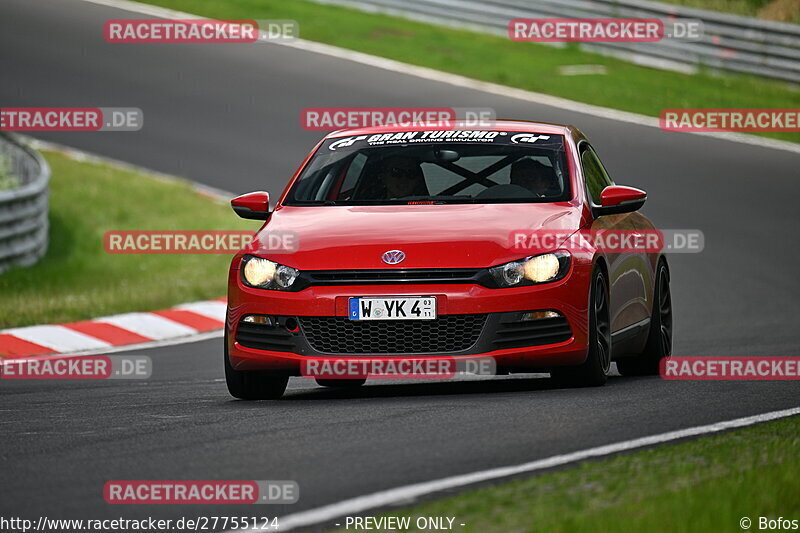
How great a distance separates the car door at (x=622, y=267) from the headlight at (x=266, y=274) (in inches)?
71.3

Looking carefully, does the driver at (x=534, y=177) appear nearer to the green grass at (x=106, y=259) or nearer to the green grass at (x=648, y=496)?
the green grass at (x=648, y=496)

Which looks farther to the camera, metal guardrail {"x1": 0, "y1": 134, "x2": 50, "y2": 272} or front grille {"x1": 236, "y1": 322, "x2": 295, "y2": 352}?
metal guardrail {"x1": 0, "y1": 134, "x2": 50, "y2": 272}

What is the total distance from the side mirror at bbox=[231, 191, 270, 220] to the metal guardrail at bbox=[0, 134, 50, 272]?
7.18 meters

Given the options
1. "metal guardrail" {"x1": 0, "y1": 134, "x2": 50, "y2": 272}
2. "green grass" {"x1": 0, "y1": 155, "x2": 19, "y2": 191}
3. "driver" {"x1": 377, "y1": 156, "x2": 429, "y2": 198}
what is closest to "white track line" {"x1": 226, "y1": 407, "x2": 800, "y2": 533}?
"driver" {"x1": 377, "y1": 156, "x2": 429, "y2": 198}

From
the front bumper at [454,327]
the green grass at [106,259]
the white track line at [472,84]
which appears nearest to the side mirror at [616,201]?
the front bumper at [454,327]

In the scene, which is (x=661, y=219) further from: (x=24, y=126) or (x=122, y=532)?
(x=122, y=532)

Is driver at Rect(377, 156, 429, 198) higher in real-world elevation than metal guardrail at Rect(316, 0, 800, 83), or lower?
higher

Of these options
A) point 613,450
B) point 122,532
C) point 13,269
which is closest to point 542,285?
point 613,450

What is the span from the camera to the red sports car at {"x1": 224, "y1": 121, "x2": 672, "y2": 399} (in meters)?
8.91

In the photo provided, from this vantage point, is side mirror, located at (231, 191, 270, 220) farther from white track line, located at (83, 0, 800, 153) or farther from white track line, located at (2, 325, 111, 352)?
white track line, located at (83, 0, 800, 153)

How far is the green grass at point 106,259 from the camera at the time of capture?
15.7 metres

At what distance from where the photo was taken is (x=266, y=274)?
363 inches

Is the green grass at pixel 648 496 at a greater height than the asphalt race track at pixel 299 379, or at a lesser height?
greater
